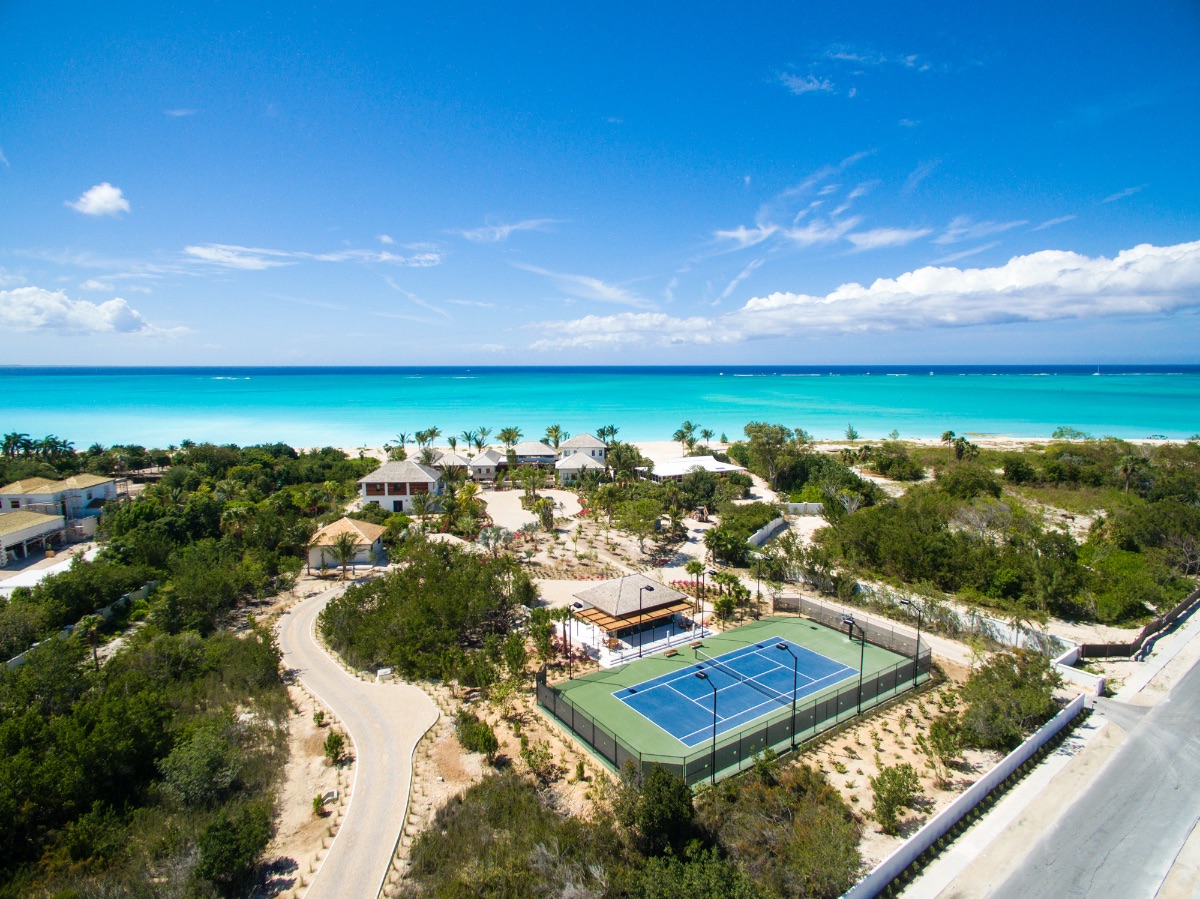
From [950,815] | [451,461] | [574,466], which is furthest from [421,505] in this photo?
[950,815]

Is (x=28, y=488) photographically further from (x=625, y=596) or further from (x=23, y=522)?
(x=625, y=596)

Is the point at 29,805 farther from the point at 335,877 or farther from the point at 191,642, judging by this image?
the point at 191,642

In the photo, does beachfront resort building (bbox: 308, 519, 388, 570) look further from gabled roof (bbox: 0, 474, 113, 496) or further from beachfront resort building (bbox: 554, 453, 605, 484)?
beachfront resort building (bbox: 554, 453, 605, 484)

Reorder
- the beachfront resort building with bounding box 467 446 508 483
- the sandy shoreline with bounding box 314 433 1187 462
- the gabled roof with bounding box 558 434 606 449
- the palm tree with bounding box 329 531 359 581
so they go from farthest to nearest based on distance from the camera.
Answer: the sandy shoreline with bounding box 314 433 1187 462
the gabled roof with bounding box 558 434 606 449
the beachfront resort building with bounding box 467 446 508 483
the palm tree with bounding box 329 531 359 581

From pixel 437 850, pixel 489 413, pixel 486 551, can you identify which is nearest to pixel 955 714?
pixel 437 850

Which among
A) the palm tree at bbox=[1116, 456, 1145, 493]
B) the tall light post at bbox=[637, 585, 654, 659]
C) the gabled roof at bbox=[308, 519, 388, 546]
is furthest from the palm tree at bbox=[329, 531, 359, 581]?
the palm tree at bbox=[1116, 456, 1145, 493]

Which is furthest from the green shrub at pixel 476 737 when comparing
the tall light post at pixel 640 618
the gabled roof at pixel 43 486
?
the gabled roof at pixel 43 486
